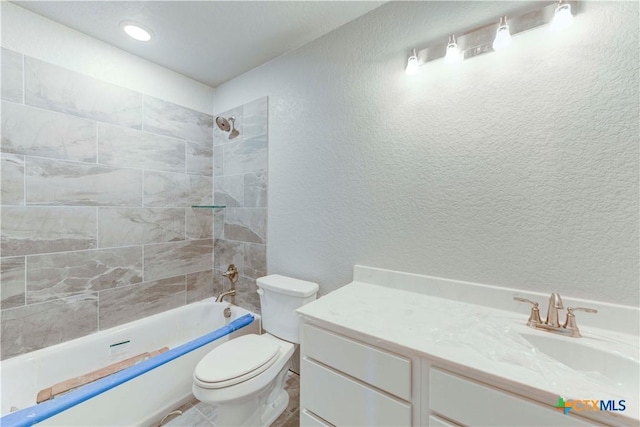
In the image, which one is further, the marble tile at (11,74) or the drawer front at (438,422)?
the marble tile at (11,74)

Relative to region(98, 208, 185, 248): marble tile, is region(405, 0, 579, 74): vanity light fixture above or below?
above

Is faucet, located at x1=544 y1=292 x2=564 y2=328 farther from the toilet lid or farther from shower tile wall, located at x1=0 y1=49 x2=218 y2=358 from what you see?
shower tile wall, located at x1=0 y1=49 x2=218 y2=358

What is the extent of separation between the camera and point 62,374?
155 cm

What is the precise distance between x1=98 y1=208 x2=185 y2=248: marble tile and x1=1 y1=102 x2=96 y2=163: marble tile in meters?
0.41

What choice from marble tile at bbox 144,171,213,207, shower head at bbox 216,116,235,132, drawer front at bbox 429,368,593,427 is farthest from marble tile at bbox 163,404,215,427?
shower head at bbox 216,116,235,132

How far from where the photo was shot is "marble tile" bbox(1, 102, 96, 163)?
1422 millimetres

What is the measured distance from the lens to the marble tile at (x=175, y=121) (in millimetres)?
1989

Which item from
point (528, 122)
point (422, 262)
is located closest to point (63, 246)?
point (422, 262)

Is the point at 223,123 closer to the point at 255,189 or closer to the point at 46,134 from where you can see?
the point at 255,189

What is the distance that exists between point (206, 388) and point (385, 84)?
6.04ft

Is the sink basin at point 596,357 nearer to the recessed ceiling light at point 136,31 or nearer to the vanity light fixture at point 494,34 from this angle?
the vanity light fixture at point 494,34

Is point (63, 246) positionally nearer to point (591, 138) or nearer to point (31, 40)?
point (31, 40)

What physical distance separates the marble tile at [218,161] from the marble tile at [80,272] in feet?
2.97

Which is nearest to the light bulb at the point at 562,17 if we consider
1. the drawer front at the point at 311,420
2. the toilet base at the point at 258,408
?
the drawer front at the point at 311,420
